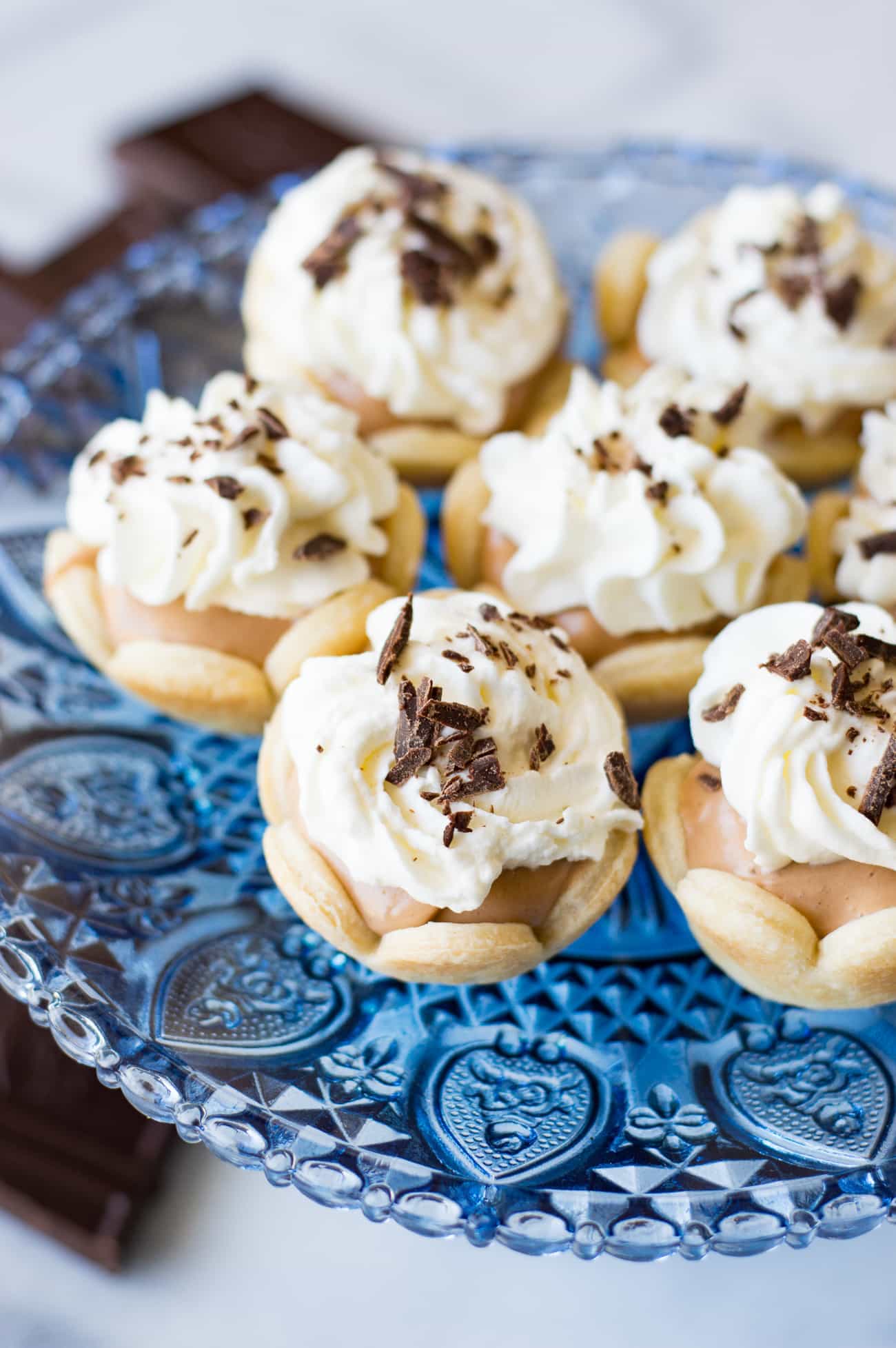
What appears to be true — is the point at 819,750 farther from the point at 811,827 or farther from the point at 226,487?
the point at 226,487

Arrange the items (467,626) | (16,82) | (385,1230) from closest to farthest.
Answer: (467,626), (385,1230), (16,82)

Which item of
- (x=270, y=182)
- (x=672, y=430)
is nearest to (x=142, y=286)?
(x=270, y=182)

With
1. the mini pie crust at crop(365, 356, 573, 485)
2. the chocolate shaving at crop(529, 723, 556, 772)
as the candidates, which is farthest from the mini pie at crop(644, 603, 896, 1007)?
the mini pie crust at crop(365, 356, 573, 485)

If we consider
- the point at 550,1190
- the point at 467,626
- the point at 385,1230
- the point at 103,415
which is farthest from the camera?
the point at 103,415

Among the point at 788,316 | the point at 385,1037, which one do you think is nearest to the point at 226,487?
the point at 385,1037

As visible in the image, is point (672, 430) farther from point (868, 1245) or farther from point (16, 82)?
point (16, 82)

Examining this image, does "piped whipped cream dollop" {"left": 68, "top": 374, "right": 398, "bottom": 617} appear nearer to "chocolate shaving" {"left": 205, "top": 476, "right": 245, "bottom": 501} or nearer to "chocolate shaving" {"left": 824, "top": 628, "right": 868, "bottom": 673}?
"chocolate shaving" {"left": 205, "top": 476, "right": 245, "bottom": 501}
